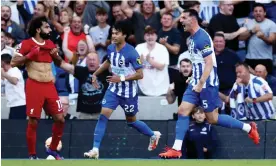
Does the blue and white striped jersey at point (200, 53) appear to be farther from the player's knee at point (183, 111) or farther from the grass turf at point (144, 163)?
the grass turf at point (144, 163)

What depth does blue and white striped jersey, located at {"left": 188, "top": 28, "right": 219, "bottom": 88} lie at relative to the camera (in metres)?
14.3

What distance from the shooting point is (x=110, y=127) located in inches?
719

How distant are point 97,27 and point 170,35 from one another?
5.04 feet

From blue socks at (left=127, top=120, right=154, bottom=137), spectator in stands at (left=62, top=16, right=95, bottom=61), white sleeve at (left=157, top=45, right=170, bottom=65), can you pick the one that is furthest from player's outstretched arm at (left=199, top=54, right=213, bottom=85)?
spectator in stands at (left=62, top=16, right=95, bottom=61)

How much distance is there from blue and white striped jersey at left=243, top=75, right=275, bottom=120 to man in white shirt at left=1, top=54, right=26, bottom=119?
4154 millimetres

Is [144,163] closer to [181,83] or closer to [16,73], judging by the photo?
[181,83]

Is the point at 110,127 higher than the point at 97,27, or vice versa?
the point at 97,27

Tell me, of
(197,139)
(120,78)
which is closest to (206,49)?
(120,78)

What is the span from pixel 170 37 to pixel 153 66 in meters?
0.95

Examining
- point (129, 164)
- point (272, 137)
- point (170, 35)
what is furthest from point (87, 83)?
point (129, 164)

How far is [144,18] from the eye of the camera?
20047 millimetres

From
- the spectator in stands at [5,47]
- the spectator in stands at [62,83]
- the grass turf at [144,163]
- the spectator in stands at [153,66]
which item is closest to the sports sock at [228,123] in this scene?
the grass turf at [144,163]

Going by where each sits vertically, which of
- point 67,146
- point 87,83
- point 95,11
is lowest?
point 67,146

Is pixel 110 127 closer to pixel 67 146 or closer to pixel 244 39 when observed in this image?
pixel 67 146
